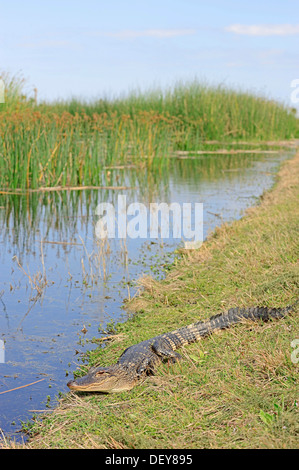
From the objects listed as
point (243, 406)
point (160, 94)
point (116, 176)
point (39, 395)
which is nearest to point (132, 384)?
point (39, 395)

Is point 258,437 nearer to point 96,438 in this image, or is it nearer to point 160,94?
point 96,438

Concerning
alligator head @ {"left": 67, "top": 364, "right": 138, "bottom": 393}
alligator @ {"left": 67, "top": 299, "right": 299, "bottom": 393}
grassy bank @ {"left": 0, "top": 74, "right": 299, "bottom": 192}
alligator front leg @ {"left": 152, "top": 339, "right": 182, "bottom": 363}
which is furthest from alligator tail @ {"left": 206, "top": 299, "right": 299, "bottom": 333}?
grassy bank @ {"left": 0, "top": 74, "right": 299, "bottom": 192}

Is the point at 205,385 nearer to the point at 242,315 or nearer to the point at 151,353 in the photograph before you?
the point at 151,353

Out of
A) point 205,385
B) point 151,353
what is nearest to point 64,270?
point 151,353

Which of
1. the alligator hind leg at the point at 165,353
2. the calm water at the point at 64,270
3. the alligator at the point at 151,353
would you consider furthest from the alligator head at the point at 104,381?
the alligator hind leg at the point at 165,353

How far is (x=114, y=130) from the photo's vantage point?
16.2m

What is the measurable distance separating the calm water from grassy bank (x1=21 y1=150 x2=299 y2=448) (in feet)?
1.08

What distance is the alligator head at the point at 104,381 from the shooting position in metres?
4.09

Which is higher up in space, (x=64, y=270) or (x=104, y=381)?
(x=64, y=270)

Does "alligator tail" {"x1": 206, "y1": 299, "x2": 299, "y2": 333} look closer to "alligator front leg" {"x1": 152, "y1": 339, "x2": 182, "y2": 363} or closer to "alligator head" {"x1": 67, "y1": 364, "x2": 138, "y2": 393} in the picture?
"alligator front leg" {"x1": 152, "y1": 339, "x2": 182, "y2": 363}

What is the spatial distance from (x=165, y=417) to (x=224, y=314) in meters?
1.65

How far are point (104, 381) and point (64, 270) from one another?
11.5ft

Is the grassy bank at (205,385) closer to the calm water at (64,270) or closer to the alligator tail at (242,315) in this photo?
the alligator tail at (242,315)

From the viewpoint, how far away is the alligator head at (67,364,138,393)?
13.4 feet
